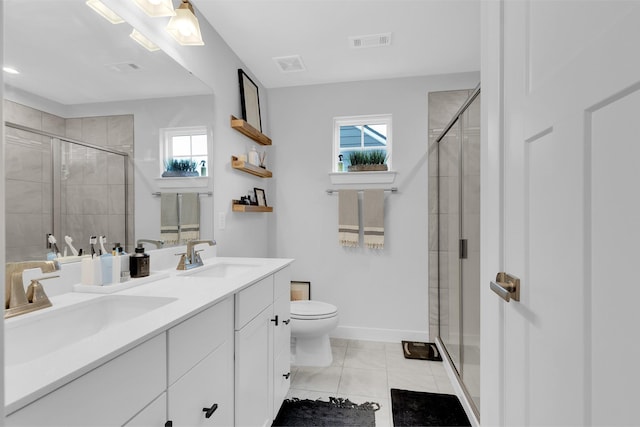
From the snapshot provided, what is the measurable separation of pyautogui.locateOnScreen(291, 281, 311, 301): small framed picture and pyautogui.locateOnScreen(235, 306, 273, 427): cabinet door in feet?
4.48

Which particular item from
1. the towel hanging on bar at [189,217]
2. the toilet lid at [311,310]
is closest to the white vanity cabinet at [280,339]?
the toilet lid at [311,310]

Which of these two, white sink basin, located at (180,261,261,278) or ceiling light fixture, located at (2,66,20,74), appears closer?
ceiling light fixture, located at (2,66,20,74)

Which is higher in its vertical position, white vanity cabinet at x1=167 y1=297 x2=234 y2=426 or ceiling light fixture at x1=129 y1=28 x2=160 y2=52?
ceiling light fixture at x1=129 y1=28 x2=160 y2=52

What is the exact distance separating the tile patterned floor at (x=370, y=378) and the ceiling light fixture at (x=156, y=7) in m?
2.23

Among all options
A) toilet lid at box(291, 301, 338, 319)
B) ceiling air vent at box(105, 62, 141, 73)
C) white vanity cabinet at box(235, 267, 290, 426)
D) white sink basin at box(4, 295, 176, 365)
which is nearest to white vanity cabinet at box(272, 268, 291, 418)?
white vanity cabinet at box(235, 267, 290, 426)

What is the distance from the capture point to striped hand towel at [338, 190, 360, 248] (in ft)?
9.13

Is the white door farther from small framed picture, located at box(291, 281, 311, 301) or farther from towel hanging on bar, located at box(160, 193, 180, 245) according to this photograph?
small framed picture, located at box(291, 281, 311, 301)

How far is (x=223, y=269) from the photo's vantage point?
6.20 feet

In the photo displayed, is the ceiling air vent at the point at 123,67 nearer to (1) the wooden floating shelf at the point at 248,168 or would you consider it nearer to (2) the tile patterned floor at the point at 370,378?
(1) the wooden floating shelf at the point at 248,168

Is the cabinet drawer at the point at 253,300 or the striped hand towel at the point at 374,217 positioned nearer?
the cabinet drawer at the point at 253,300

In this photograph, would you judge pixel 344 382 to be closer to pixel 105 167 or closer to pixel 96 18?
pixel 105 167

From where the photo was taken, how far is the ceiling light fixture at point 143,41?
142 cm

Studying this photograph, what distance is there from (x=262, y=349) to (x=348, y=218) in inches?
61.4

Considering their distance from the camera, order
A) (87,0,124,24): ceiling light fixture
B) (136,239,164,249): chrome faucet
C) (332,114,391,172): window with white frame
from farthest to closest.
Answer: (332,114,391,172): window with white frame < (136,239,164,249): chrome faucet < (87,0,124,24): ceiling light fixture
